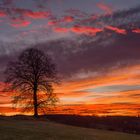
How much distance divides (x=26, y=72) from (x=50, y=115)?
991 centimetres

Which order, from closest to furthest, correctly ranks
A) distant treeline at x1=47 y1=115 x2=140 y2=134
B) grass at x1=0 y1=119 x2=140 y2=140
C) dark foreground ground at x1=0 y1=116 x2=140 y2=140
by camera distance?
grass at x1=0 y1=119 x2=140 y2=140
dark foreground ground at x1=0 y1=116 x2=140 y2=140
distant treeline at x1=47 y1=115 x2=140 y2=134

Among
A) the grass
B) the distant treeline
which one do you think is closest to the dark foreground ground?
the grass

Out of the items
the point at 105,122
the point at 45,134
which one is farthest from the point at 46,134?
the point at 105,122

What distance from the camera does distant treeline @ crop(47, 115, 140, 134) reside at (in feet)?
181

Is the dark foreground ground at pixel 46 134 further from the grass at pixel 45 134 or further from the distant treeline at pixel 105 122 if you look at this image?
the distant treeline at pixel 105 122

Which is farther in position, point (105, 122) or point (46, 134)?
point (105, 122)

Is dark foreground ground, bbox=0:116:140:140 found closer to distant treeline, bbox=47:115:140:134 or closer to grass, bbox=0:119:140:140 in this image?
grass, bbox=0:119:140:140

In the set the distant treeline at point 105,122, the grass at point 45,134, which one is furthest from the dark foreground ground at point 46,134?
the distant treeline at point 105,122

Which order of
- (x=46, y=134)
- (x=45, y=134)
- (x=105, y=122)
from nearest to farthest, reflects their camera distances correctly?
(x=45, y=134)
(x=46, y=134)
(x=105, y=122)

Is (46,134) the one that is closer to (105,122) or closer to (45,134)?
(45,134)

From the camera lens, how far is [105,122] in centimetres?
5856

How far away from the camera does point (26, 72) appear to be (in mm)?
64375

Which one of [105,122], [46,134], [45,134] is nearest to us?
[45,134]

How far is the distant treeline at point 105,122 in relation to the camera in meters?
55.2
